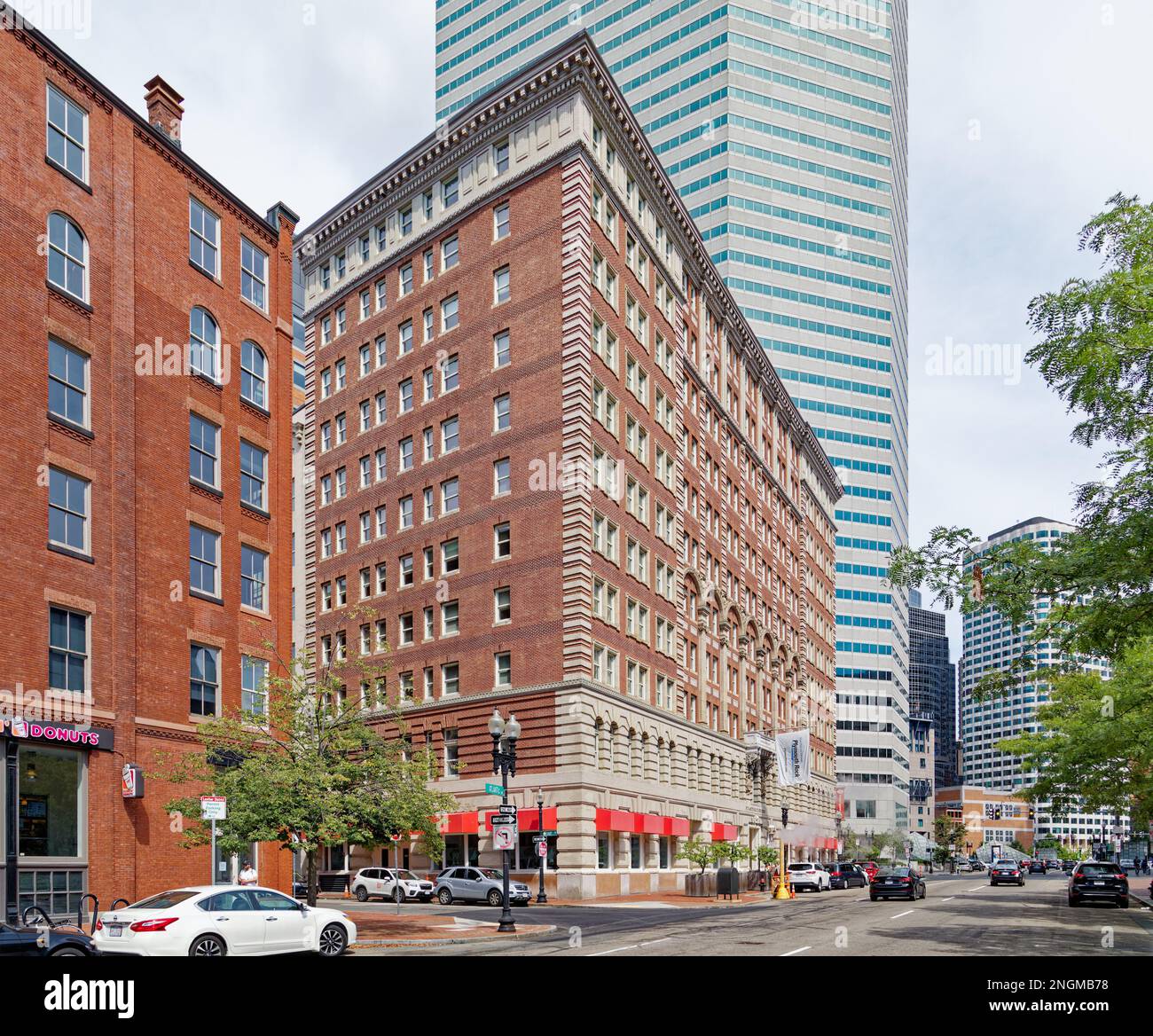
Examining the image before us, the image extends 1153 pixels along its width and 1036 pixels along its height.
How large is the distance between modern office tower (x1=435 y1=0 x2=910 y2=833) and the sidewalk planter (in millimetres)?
85263

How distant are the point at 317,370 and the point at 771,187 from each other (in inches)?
3076

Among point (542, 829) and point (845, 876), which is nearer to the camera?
point (542, 829)

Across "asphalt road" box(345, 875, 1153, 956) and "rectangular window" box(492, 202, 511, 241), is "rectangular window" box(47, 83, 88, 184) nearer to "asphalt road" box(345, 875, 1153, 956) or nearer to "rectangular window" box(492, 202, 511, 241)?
"asphalt road" box(345, 875, 1153, 956)

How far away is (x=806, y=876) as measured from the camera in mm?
61625

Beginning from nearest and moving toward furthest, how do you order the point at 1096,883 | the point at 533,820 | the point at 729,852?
the point at 1096,883
the point at 533,820
the point at 729,852

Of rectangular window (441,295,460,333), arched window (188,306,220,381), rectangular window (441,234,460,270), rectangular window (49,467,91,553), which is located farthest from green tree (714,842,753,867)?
rectangular window (49,467,91,553)

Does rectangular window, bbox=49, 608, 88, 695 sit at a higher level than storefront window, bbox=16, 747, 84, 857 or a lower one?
higher

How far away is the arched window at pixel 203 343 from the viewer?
33.8 metres

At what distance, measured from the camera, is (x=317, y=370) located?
220ft

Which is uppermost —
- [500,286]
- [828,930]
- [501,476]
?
[500,286]

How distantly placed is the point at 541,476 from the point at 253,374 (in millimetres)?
15785

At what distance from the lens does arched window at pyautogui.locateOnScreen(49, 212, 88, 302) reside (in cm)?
2869

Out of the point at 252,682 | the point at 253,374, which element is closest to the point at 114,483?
the point at 252,682

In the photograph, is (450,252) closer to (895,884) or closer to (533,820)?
(533,820)
